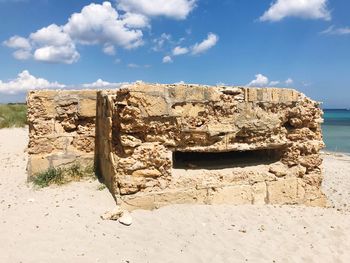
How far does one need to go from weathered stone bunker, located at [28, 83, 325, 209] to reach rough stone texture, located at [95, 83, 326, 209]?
0.01 m

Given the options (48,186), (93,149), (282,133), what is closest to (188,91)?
(282,133)

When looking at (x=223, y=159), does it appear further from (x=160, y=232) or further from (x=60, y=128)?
(x=60, y=128)

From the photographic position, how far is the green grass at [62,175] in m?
6.49

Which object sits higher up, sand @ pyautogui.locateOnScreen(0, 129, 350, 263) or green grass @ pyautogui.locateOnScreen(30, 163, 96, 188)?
green grass @ pyautogui.locateOnScreen(30, 163, 96, 188)

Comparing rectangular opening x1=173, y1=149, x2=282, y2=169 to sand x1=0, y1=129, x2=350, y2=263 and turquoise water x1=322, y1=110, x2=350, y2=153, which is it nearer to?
sand x1=0, y1=129, x2=350, y2=263

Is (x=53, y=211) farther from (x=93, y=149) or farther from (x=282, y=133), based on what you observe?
(x=282, y=133)

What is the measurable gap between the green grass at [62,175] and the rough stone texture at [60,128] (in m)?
0.13

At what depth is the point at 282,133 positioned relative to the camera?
625 centimetres

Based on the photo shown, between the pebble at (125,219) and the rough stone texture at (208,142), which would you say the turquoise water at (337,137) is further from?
the pebble at (125,219)

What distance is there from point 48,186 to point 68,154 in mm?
722

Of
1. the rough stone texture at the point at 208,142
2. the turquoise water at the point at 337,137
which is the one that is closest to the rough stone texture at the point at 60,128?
the rough stone texture at the point at 208,142

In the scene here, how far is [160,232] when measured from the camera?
473 cm

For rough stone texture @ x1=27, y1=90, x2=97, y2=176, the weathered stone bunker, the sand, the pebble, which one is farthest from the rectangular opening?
rough stone texture @ x1=27, y1=90, x2=97, y2=176

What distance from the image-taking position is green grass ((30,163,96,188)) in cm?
649
